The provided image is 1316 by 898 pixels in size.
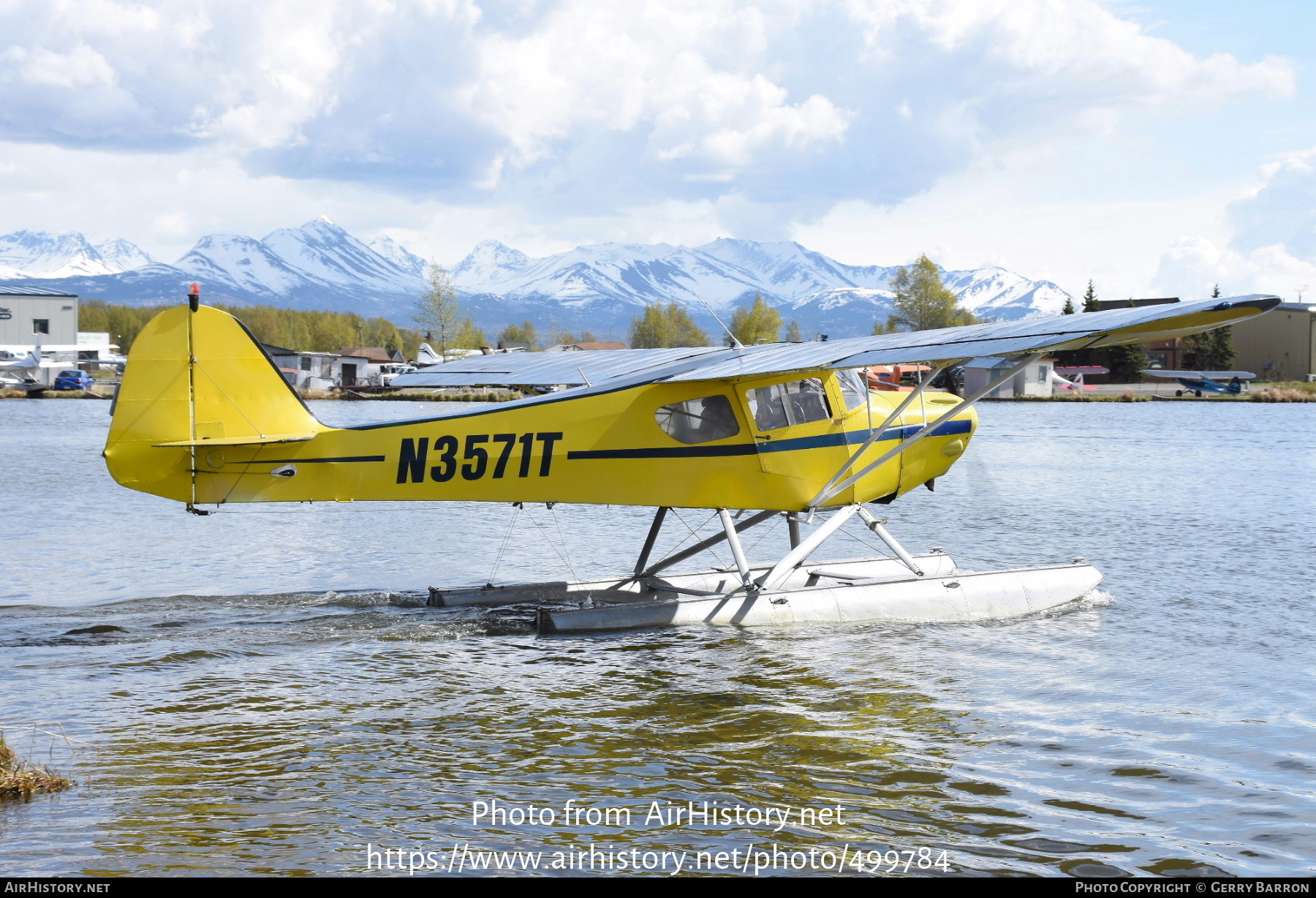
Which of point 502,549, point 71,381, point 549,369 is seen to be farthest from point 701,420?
point 71,381

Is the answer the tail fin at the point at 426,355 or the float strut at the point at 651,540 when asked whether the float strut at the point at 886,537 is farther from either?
the tail fin at the point at 426,355

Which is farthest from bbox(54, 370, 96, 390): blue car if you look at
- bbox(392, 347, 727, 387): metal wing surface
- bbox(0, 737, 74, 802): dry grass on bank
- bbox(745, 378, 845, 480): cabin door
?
bbox(0, 737, 74, 802): dry grass on bank

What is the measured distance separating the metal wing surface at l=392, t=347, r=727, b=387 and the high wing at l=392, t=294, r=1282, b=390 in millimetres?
12

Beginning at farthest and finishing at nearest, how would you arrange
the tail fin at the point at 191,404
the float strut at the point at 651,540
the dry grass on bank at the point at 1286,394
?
the dry grass on bank at the point at 1286,394 < the float strut at the point at 651,540 < the tail fin at the point at 191,404

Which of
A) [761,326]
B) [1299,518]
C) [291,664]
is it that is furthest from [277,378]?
[761,326]

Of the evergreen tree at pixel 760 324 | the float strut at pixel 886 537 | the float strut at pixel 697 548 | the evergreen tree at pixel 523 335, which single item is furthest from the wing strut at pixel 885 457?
the evergreen tree at pixel 523 335

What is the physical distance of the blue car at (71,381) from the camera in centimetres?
6525

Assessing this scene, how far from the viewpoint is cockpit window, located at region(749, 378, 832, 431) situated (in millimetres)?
9297

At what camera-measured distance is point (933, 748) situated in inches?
255

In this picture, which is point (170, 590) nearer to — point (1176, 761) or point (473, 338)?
point (1176, 761)

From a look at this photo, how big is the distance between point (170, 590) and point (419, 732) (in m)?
5.92

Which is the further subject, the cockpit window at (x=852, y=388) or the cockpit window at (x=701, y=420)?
the cockpit window at (x=852, y=388)

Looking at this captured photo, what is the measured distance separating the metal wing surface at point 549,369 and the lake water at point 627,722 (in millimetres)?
2200

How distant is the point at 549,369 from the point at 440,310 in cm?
8966
